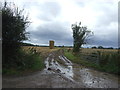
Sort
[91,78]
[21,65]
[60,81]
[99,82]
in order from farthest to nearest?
[21,65] → [91,78] → [99,82] → [60,81]

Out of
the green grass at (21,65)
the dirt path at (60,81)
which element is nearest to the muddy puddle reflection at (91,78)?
the dirt path at (60,81)

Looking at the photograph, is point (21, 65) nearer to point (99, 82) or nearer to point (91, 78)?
point (91, 78)

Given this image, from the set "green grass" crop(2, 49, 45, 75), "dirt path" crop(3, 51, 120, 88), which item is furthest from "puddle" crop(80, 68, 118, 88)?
"green grass" crop(2, 49, 45, 75)

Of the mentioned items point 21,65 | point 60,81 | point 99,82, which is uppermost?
point 21,65

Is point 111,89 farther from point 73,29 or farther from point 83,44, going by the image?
point 73,29

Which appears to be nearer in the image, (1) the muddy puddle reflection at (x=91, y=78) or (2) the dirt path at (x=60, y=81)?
(2) the dirt path at (x=60, y=81)

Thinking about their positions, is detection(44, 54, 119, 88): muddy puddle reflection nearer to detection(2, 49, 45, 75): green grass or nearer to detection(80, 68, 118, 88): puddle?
detection(80, 68, 118, 88): puddle

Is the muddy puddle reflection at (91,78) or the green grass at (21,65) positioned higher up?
the green grass at (21,65)

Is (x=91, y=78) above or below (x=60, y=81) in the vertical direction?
below

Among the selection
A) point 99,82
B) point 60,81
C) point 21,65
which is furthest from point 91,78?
point 21,65

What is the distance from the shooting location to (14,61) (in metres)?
9.80

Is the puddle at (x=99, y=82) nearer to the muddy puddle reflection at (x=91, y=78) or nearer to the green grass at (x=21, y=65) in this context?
the muddy puddle reflection at (x=91, y=78)

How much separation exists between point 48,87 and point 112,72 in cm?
619

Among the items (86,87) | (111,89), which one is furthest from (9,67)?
(111,89)
